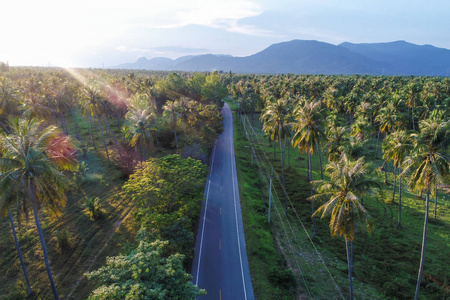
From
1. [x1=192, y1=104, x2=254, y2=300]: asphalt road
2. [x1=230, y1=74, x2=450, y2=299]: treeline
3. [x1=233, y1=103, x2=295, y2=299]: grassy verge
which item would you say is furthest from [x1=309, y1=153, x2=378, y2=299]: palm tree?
[x1=192, y1=104, x2=254, y2=300]: asphalt road

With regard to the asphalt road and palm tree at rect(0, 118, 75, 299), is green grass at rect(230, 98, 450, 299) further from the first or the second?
palm tree at rect(0, 118, 75, 299)

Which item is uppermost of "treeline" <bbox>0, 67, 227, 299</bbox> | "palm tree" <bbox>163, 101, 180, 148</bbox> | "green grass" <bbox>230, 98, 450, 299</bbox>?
"palm tree" <bbox>163, 101, 180, 148</bbox>

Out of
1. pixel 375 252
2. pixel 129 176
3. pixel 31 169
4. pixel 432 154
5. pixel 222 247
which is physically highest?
pixel 432 154

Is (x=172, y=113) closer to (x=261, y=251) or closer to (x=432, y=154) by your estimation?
(x=261, y=251)

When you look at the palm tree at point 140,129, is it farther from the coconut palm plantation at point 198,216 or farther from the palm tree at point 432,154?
the palm tree at point 432,154

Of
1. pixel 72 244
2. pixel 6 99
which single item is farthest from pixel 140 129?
pixel 72 244

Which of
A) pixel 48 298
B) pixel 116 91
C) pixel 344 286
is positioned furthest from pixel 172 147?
pixel 344 286

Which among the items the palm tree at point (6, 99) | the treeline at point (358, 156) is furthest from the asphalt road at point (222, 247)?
the palm tree at point (6, 99)
